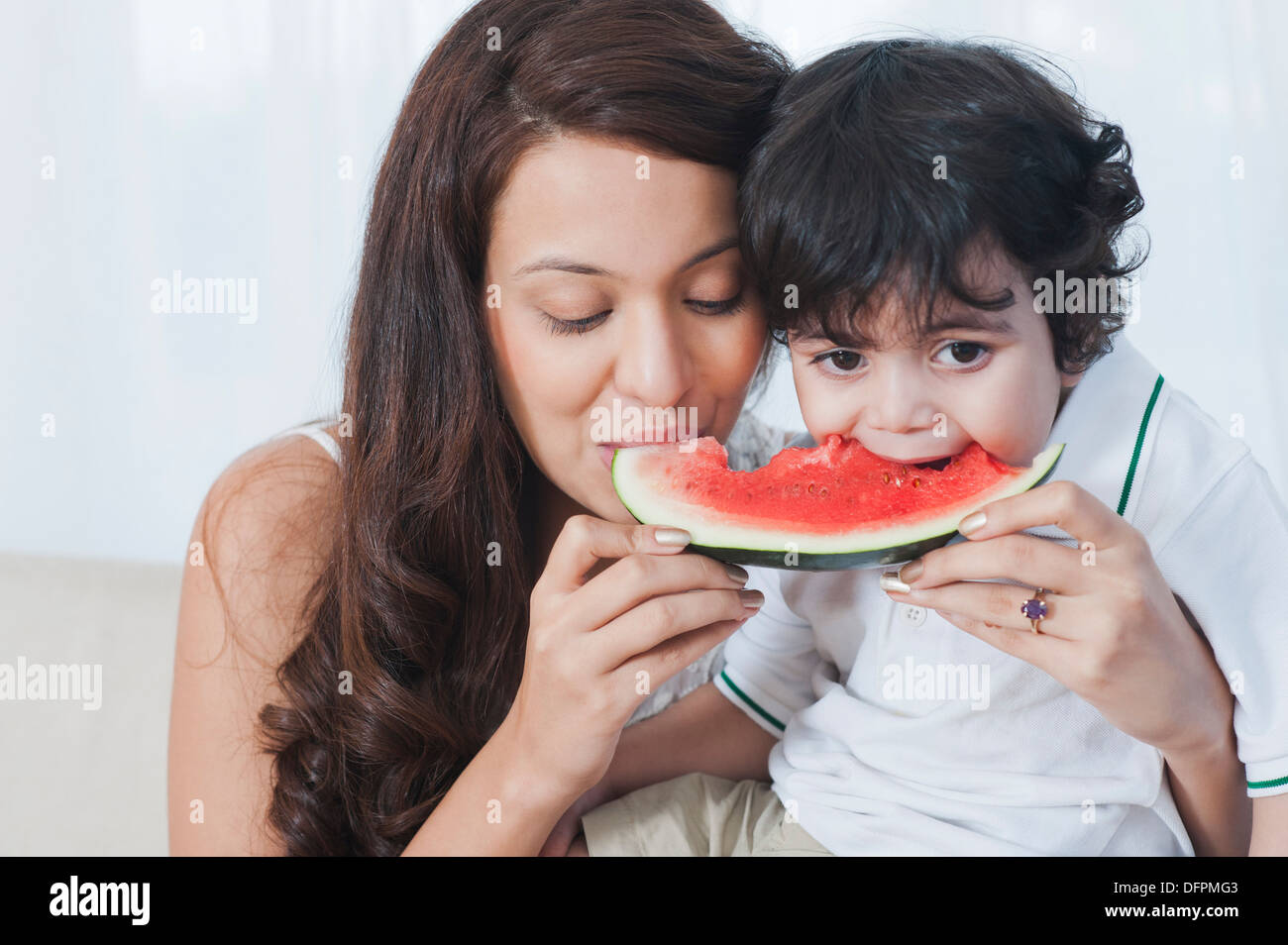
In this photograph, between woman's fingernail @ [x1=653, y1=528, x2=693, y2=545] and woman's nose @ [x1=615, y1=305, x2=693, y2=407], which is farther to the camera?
woman's nose @ [x1=615, y1=305, x2=693, y2=407]

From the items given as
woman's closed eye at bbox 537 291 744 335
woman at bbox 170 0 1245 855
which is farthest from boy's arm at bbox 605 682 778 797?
woman's closed eye at bbox 537 291 744 335

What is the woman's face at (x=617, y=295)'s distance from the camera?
5.91 feet

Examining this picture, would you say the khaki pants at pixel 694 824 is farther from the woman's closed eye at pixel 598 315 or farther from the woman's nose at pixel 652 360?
the woman's closed eye at pixel 598 315

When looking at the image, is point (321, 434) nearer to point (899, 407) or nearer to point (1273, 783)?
point (899, 407)

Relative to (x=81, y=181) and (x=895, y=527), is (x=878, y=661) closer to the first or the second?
(x=895, y=527)

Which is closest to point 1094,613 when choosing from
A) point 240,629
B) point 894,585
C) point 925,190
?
point 894,585

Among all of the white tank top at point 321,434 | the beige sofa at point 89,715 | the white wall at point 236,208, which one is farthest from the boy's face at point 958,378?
the white wall at point 236,208

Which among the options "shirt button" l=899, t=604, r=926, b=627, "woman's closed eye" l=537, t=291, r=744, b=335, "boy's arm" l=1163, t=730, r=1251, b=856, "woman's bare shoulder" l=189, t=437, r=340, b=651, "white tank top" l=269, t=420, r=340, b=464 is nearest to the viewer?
"boy's arm" l=1163, t=730, r=1251, b=856

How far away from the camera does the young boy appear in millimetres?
1631

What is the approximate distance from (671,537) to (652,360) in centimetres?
33

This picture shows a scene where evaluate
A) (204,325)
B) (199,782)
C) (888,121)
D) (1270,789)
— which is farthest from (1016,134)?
(204,325)

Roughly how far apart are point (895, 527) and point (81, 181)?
379cm

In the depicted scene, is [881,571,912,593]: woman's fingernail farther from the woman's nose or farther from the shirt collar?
the woman's nose

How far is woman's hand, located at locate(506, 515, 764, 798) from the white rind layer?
2.0 inches
